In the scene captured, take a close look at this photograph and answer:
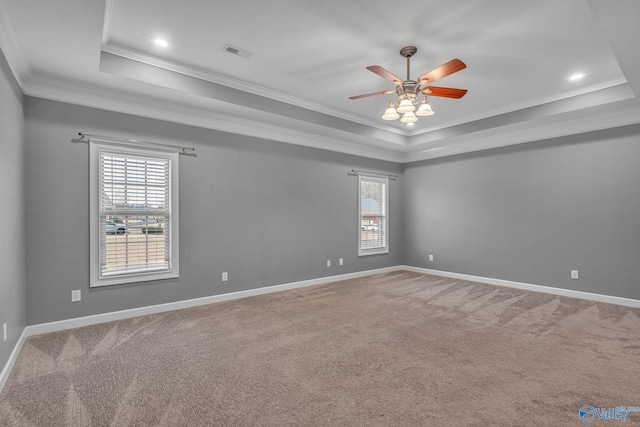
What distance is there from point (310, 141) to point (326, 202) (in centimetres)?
114

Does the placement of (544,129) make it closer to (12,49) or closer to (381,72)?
(381,72)

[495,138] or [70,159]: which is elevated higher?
[495,138]

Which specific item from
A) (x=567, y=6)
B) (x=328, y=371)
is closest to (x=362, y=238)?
(x=328, y=371)

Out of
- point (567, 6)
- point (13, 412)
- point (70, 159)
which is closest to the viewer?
point (13, 412)

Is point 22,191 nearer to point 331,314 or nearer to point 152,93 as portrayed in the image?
point 152,93

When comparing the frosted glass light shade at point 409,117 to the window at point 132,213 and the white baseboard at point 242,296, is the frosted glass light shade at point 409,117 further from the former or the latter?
the white baseboard at point 242,296

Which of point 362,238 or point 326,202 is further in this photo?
point 362,238

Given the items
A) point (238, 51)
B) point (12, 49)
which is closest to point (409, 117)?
point (238, 51)

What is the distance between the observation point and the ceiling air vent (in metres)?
3.08

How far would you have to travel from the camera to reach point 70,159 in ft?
11.2

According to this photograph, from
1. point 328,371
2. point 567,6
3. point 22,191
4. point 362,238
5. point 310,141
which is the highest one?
point 567,6

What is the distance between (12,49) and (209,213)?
246cm

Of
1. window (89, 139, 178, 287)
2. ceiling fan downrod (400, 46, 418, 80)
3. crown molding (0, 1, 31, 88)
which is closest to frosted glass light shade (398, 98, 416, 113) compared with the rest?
ceiling fan downrod (400, 46, 418, 80)

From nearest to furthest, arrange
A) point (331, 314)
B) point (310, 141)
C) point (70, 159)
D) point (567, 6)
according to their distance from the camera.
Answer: point (567, 6) < point (70, 159) < point (331, 314) < point (310, 141)
